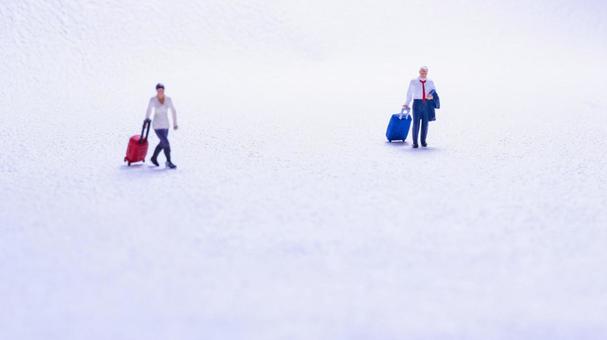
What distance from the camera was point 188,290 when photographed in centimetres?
638

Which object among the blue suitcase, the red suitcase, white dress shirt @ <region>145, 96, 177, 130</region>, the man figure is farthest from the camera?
the blue suitcase

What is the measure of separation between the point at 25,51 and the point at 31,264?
2065cm

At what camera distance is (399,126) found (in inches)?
539

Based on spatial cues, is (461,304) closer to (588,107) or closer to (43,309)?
(43,309)

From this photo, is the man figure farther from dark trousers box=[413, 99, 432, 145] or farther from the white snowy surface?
the white snowy surface

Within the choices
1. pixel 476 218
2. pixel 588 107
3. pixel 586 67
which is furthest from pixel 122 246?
pixel 586 67

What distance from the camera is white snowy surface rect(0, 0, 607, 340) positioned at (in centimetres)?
596

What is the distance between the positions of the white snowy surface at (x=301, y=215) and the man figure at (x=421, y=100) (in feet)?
1.87

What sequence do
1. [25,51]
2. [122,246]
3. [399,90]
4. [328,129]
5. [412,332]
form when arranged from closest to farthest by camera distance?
[412,332] < [122,246] < [328,129] < [399,90] < [25,51]

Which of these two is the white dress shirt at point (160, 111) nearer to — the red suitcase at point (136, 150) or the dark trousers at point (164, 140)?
the dark trousers at point (164, 140)

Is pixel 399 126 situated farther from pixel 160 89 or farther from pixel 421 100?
pixel 160 89

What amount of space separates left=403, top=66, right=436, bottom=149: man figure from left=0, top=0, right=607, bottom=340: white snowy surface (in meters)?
0.57

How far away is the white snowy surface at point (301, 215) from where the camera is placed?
5.96 m

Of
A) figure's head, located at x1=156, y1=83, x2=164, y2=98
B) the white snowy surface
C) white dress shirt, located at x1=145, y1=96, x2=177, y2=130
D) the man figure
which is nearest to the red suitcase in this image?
the white snowy surface
